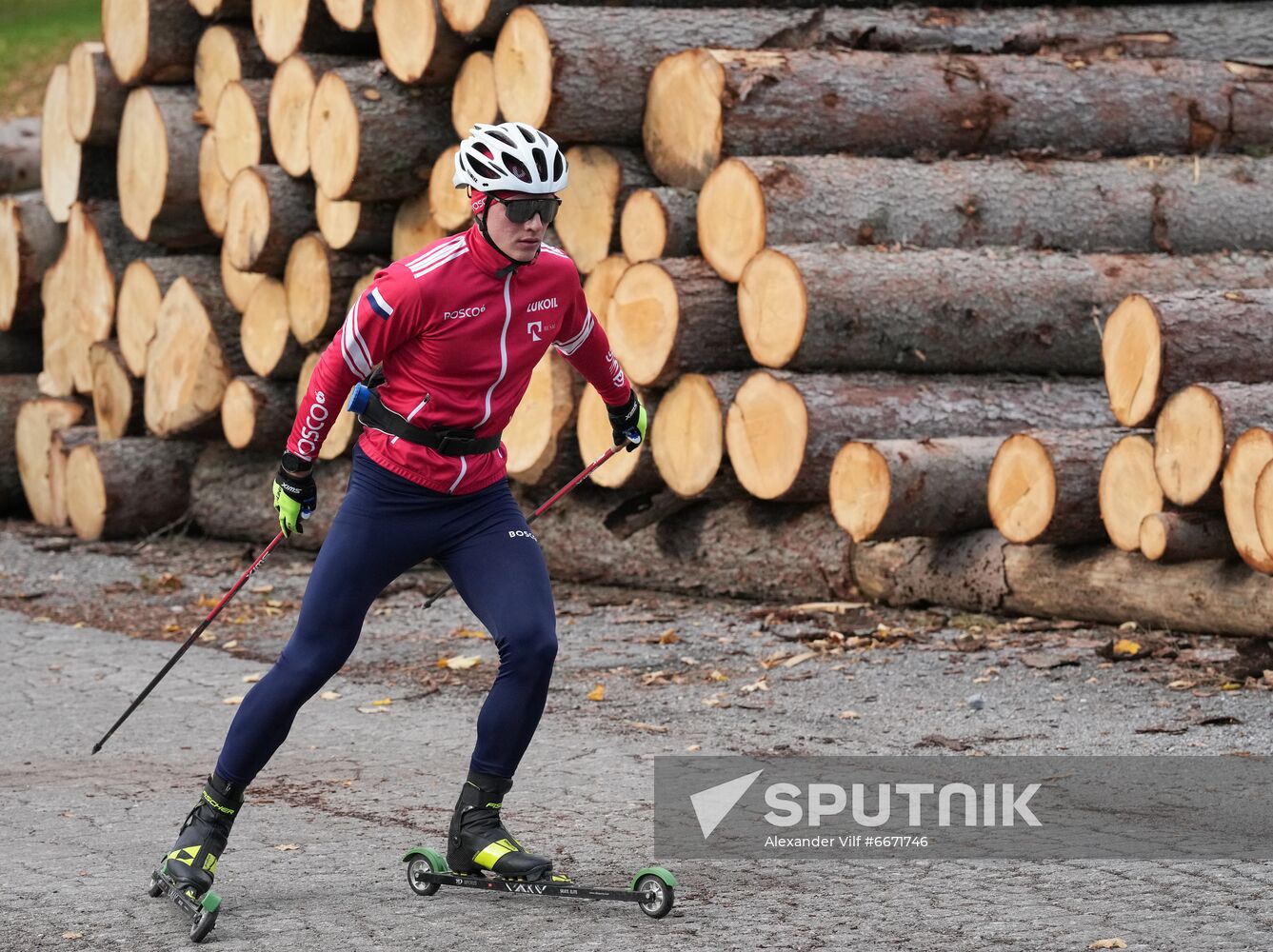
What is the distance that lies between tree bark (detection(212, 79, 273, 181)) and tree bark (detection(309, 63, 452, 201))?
2.85ft

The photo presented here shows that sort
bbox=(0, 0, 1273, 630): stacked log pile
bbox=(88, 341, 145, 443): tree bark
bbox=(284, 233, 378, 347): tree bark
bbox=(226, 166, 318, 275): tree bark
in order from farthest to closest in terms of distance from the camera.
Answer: bbox=(88, 341, 145, 443): tree bark < bbox=(226, 166, 318, 275): tree bark < bbox=(284, 233, 378, 347): tree bark < bbox=(0, 0, 1273, 630): stacked log pile

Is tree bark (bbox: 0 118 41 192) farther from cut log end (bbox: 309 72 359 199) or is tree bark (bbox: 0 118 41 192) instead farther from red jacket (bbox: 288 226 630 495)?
red jacket (bbox: 288 226 630 495)

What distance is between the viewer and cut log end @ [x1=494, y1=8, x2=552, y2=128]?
32.5 feet

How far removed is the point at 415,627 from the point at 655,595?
1.41 metres

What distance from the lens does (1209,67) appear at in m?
11.0

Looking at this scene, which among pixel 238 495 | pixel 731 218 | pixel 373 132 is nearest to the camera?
pixel 731 218

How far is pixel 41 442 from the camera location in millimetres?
13977

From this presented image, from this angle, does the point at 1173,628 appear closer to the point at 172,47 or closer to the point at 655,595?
the point at 655,595

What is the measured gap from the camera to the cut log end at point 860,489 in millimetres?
8805

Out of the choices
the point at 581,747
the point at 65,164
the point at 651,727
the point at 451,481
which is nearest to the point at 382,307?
the point at 451,481

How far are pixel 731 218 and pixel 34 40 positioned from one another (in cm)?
2443

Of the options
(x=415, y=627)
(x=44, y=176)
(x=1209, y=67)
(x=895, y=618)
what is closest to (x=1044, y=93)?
(x=1209, y=67)

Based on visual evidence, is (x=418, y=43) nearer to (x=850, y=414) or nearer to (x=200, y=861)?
(x=850, y=414)

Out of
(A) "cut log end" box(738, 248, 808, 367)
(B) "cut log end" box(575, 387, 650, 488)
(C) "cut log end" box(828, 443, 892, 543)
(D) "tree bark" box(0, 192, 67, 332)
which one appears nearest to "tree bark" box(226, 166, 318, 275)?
(B) "cut log end" box(575, 387, 650, 488)
